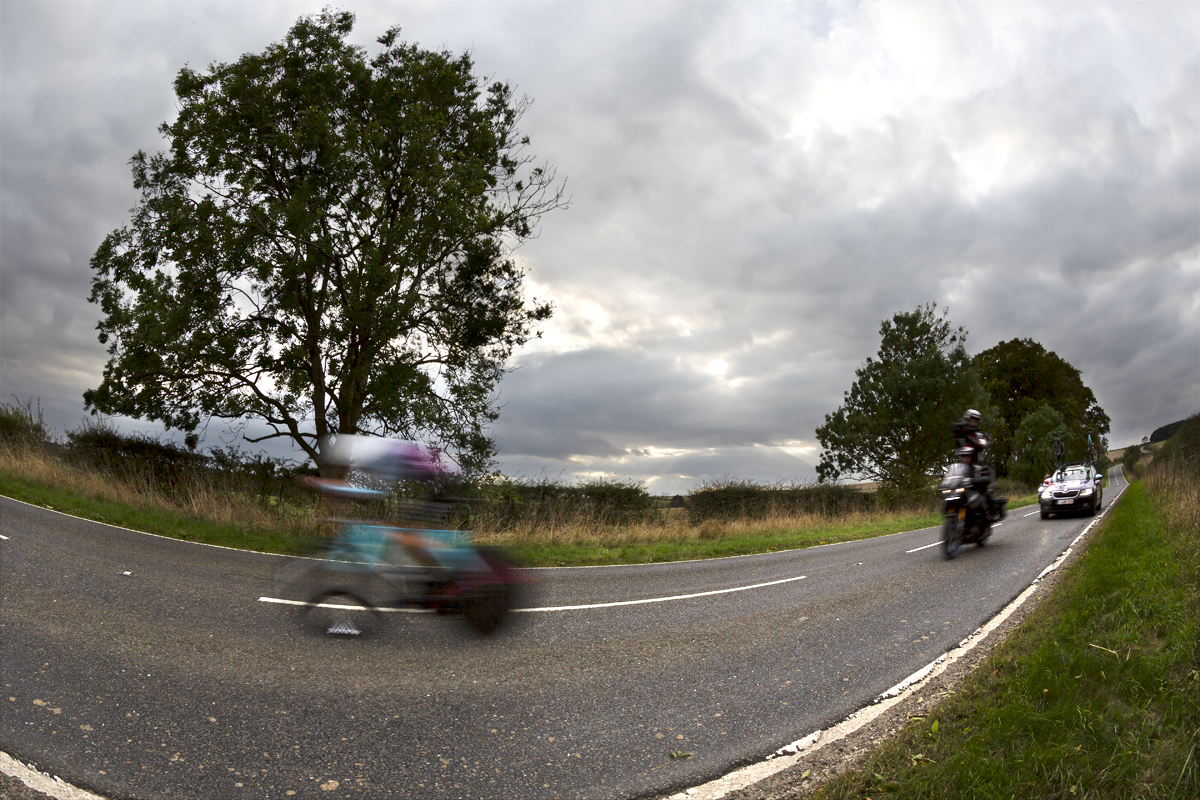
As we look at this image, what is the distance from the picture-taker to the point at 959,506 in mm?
10484

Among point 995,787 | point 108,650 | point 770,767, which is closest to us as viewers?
point 995,787

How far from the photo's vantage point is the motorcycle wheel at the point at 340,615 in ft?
19.1

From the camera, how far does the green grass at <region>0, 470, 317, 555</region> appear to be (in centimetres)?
1098

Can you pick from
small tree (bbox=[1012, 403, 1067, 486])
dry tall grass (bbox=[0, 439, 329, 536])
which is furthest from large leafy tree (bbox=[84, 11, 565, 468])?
small tree (bbox=[1012, 403, 1067, 486])

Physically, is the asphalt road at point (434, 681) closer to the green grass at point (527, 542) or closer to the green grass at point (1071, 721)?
the green grass at point (1071, 721)

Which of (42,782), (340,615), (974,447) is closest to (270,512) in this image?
(340,615)

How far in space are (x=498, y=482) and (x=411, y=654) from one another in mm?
12501

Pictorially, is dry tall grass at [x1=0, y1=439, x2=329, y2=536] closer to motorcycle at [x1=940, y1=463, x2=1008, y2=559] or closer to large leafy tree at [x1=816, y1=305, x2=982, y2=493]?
motorcycle at [x1=940, y1=463, x2=1008, y2=559]

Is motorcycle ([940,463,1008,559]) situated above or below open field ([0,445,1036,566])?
above

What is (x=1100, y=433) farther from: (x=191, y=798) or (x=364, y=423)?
(x=191, y=798)

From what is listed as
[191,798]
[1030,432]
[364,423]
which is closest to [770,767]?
[191,798]

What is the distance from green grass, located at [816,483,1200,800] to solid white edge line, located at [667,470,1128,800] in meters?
0.32

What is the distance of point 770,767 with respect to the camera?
10.8 feet

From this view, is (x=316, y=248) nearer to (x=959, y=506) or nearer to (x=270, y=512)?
(x=270, y=512)
